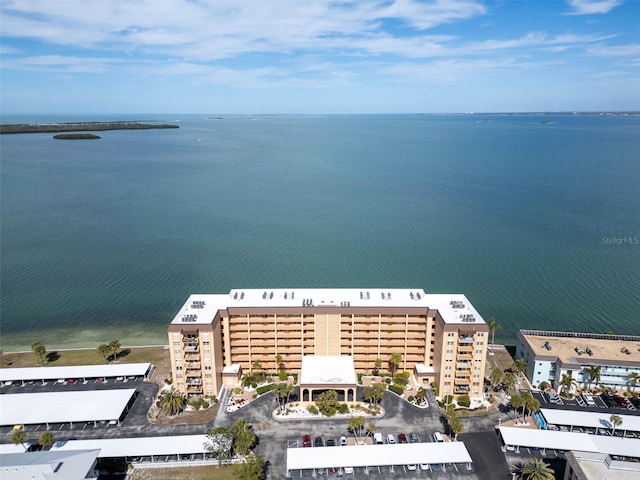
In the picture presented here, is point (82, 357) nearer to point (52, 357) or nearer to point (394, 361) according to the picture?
point (52, 357)

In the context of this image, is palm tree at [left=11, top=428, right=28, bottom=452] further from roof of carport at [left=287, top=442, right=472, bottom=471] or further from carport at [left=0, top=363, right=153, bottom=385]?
roof of carport at [left=287, top=442, right=472, bottom=471]

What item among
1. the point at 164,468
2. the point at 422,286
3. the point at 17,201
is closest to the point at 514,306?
the point at 422,286

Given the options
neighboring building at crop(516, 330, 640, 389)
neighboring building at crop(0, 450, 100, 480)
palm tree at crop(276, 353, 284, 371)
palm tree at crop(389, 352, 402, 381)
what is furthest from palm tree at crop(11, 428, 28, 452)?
neighboring building at crop(516, 330, 640, 389)

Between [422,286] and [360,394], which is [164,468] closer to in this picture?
[360,394]

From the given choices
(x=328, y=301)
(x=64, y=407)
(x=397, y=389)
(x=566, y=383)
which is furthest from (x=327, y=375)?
(x=64, y=407)


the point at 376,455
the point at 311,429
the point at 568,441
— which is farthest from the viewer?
the point at 311,429

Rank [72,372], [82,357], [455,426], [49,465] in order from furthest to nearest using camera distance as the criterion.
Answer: [82,357] → [72,372] → [455,426] → [49,465]
